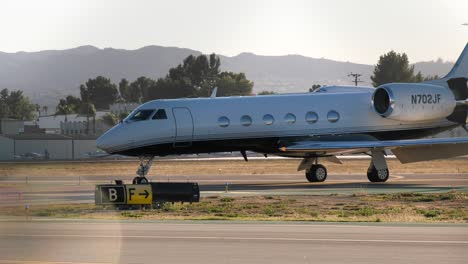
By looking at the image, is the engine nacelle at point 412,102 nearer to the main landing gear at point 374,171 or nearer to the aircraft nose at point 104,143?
the main landing gear at point 374,171

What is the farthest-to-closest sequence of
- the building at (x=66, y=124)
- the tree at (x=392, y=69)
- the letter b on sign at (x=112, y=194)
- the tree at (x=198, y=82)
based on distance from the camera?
1. the tree at (x=198, y=82)
2. the building at (x=66, y=124)
3. the tree at (x=392, y=69)
4. the letter b on sign at (x=112, y=194)

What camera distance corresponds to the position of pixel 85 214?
86.8 ft

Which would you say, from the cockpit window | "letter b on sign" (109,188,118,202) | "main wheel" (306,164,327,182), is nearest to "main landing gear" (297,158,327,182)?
"main wheel" (306,164,327,182)

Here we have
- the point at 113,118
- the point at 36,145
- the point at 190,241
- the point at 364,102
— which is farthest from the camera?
the point at 113,118

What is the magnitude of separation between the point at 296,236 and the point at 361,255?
3255 mm

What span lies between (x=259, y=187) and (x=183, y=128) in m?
3.89

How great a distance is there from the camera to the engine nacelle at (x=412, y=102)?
41906 millimetres

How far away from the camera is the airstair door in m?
38.7

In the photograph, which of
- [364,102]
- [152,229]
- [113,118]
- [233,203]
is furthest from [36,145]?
[152,229]

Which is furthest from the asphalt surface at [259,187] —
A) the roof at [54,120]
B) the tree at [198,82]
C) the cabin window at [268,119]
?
the roof at [54,120]

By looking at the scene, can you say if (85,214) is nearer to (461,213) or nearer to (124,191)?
(124,191)

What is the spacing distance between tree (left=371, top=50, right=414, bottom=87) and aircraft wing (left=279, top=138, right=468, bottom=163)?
97722mm

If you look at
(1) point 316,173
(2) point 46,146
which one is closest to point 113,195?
(1) point 316,173

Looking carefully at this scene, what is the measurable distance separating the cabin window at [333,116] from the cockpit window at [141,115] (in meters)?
7.88
